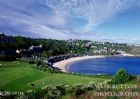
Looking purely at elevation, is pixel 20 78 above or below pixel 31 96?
below

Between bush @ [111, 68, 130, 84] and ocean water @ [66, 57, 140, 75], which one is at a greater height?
bush @ [111, 68, 130, 84]

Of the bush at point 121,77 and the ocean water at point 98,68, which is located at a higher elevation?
the bush at point 121,77

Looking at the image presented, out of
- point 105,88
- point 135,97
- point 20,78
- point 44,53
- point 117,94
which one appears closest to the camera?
point 135,97

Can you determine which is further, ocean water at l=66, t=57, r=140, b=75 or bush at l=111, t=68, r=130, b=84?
ocean water at l=66, t=57, r=140, b=75

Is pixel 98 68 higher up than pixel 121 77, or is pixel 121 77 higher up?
pixel 121 77

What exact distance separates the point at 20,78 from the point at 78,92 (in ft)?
131

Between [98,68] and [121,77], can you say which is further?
[98,68]

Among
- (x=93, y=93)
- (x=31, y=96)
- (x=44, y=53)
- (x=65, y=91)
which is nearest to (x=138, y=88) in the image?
(x=93, y=93)

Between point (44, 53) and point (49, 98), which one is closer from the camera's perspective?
point (49, 98)

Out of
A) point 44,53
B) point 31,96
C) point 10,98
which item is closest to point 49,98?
point 31,96

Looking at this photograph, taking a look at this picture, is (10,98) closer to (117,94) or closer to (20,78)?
(117,94)

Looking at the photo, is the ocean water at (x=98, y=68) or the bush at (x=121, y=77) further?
the ocean water at (x=98, y=68)

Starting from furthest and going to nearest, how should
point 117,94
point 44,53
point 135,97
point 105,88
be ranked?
1. point 44,53
2. point 105,88
3. point 117,94
4. point 135,97

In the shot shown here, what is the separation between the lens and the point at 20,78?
202 ft
